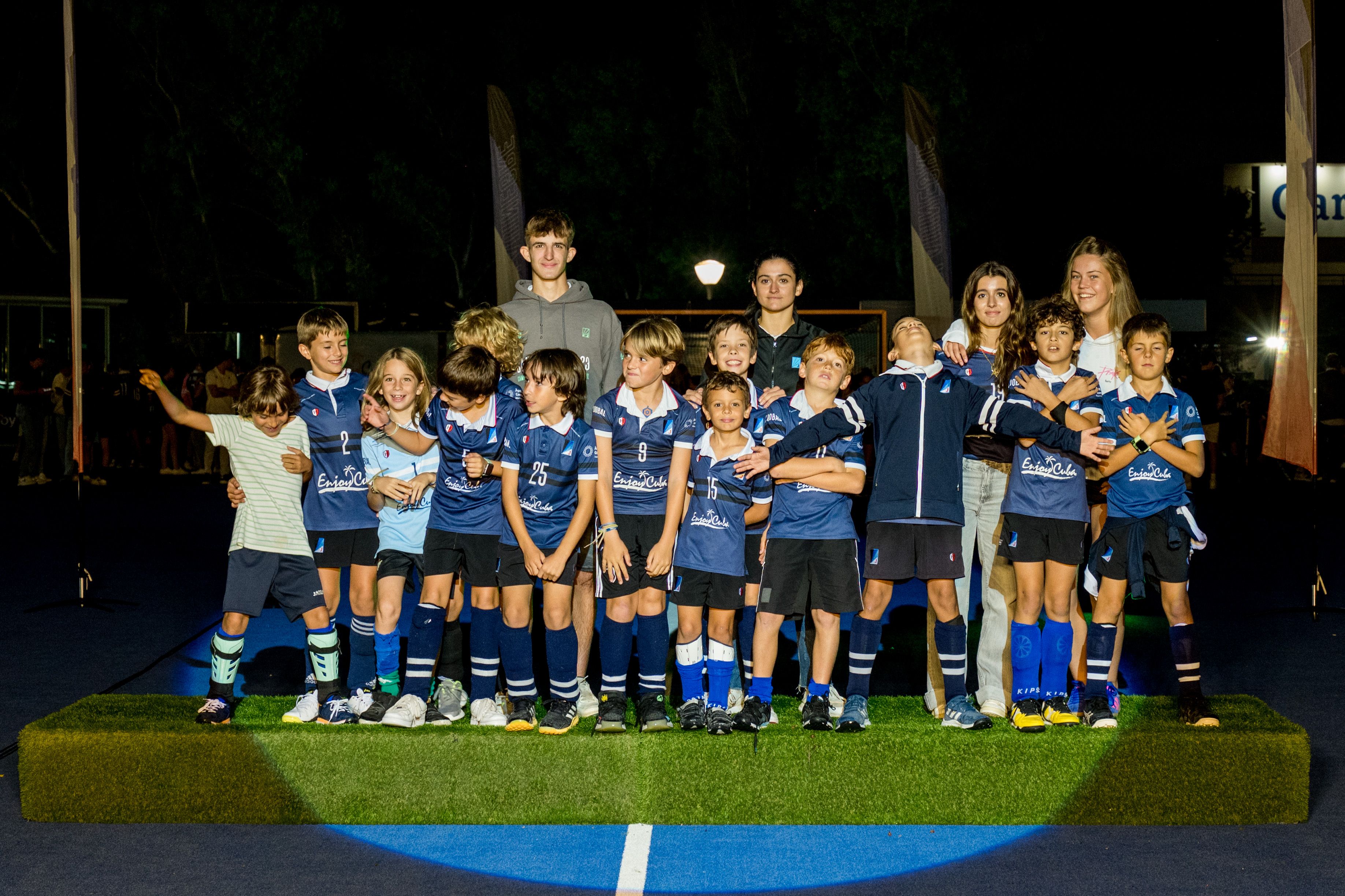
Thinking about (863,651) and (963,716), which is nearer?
(963,716)

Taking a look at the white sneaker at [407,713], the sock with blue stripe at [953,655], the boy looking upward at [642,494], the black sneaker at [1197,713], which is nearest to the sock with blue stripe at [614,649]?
the boy looking upward at [642,494]

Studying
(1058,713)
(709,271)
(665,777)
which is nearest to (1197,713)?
(1058,713)

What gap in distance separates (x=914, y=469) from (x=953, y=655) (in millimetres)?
736

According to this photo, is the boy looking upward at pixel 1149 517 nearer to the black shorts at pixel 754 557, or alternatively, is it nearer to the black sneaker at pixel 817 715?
the black sneaker at pixel 817 715

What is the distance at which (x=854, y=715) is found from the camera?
406cm

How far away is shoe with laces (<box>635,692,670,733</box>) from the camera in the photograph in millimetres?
4012

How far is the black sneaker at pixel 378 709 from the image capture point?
4223mm

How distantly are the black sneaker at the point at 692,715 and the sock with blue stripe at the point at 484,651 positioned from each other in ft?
2.45

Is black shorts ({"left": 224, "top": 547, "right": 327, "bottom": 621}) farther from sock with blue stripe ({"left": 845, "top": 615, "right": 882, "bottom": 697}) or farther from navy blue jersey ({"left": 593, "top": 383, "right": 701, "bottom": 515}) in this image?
sock with blue stripe ({"left": 845, "top": 615, "right": 882, "bottom": 697})

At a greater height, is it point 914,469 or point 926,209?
point 926,209

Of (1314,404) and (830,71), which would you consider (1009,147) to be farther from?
(1314,404)

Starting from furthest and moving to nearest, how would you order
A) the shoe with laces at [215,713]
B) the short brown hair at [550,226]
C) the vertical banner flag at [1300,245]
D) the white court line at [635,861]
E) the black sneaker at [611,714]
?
the vertical banner flag at [1300,245] → the short brown hair at [550,226] → the shoe with laces at [215,713] → the black sneaker at [611,714] → the white court line at [635,861]

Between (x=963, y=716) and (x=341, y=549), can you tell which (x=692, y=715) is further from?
(x=341, y=549)

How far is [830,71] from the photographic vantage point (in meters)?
23.2
